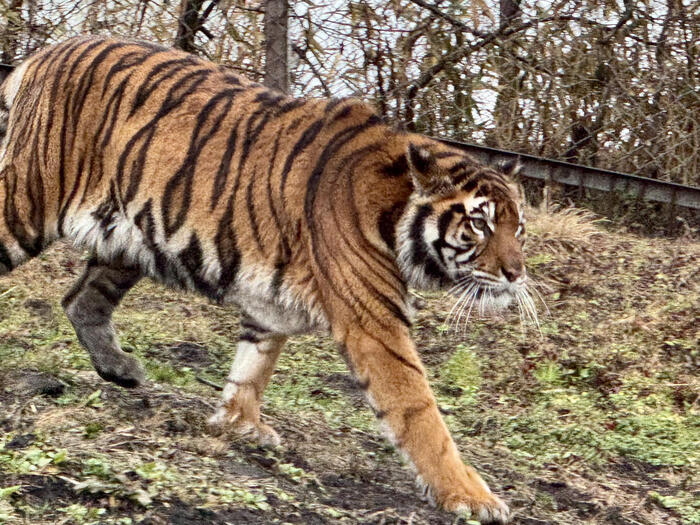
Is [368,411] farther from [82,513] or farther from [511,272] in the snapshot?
[82,513]

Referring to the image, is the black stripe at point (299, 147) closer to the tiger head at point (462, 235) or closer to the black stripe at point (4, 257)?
the tiger head at point (462, 235)

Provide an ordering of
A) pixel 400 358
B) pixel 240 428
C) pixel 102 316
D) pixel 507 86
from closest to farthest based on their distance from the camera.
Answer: pixel 400 358
pixel 240 428
pixel 102 316
pixel 507 86

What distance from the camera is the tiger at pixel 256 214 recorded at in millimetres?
3887

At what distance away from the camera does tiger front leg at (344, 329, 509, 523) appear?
3.67 meters

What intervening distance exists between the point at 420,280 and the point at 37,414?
4.90 feet

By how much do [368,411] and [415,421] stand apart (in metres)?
1.38

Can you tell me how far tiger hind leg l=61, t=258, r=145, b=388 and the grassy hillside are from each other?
0.10 meters

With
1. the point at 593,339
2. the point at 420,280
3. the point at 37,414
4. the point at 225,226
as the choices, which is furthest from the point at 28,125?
the point at 593,339

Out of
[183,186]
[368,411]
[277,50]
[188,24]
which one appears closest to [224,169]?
[183,186]

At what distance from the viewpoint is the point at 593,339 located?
5.88 metres

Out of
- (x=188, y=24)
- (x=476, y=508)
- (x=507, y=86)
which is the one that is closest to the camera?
(x=476, y=508)

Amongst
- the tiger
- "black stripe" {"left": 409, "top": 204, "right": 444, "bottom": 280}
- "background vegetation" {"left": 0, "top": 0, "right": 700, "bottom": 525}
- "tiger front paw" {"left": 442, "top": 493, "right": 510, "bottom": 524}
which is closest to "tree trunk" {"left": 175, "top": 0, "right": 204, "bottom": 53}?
"background vegetation" {"left": 0, "top": 0, "right": 700, "bottom": 525}

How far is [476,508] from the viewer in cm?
364

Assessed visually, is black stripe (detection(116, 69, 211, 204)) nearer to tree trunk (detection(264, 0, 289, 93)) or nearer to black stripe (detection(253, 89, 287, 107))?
black stripe (detection(253, 89, 287, 107))
